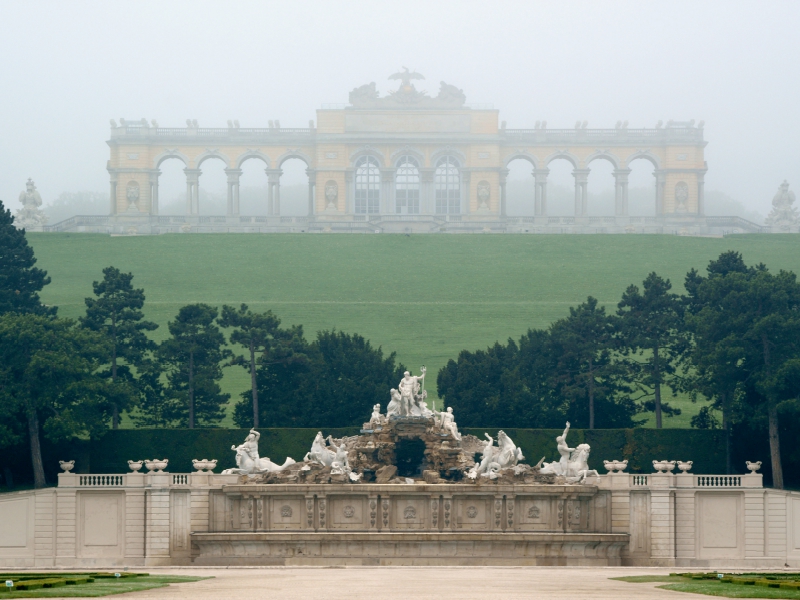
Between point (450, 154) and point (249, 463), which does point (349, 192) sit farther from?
point (249, 463)

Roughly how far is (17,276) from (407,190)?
55759 mm

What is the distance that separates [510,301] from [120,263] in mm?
22389

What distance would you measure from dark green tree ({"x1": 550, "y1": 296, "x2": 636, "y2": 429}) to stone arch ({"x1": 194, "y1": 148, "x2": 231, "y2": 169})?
59.8m

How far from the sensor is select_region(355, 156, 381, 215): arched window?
122562 mm

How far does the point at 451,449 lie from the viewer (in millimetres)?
54531

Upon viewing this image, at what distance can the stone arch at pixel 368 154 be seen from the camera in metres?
121

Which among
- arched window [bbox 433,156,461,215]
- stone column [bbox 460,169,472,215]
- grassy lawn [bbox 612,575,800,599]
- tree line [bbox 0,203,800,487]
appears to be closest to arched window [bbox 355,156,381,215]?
arched window [bbox 433,156,461,215]

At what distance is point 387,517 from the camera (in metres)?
53.0

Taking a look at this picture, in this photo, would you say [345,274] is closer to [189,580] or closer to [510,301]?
[510,301]

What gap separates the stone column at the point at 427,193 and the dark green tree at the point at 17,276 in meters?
50.8

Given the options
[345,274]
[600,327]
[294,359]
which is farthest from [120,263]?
[600,327]

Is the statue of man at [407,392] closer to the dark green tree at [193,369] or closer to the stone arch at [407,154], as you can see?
the dark green tree at [193,369]

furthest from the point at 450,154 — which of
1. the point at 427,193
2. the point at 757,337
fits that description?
the point at 757,337

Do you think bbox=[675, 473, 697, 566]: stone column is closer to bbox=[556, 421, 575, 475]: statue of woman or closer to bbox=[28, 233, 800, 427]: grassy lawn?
bbox=[556, 421, 575, 475]: statue of woman
